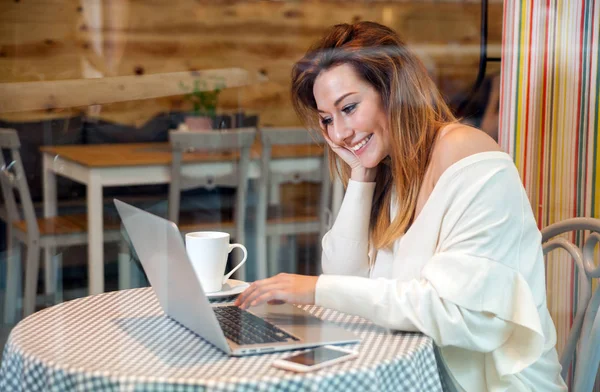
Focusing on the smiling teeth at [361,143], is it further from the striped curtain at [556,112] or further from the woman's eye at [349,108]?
the striped curtain at [556,112]

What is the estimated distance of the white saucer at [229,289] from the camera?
127 cm

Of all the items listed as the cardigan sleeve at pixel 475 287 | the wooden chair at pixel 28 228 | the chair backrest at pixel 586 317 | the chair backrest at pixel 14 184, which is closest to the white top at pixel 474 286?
the cardigan sleeve at pixel 475 287

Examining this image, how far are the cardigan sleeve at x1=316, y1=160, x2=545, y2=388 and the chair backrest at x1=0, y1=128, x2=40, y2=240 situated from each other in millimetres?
1139

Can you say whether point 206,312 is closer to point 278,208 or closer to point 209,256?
point 209,256

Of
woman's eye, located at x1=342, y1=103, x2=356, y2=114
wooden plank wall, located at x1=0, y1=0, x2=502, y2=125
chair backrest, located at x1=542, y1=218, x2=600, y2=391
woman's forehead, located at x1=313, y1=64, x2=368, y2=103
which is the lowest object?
chair backrest, located at x1=542, y1=218, x2=600, y2=391

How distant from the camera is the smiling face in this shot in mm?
1418

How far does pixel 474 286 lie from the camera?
1.17m

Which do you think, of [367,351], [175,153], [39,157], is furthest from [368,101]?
[39,157]

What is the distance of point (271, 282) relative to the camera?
1.19 meters

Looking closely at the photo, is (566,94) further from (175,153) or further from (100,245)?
(100,245)

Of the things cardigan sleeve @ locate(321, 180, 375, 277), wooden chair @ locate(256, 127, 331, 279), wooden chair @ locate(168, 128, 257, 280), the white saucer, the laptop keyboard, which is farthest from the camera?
wooden chair @ locate(256, 127, 331, 279)

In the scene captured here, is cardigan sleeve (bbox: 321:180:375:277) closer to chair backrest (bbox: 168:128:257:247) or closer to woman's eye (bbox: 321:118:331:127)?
woman's eye (bbox: 321:118:331:127)

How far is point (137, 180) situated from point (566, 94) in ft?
3.42

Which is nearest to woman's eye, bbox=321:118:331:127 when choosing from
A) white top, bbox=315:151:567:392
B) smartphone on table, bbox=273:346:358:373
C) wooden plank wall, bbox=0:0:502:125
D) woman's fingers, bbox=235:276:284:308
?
white top, bbox=315:151:567:392
